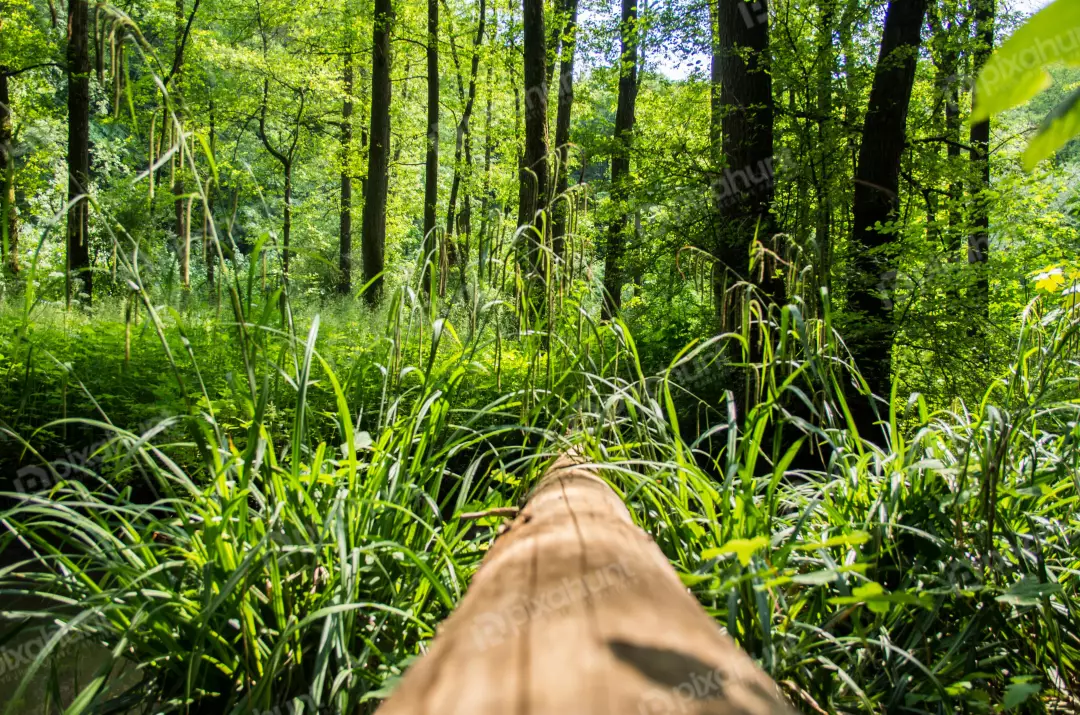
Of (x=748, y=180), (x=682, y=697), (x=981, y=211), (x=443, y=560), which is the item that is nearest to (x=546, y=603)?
(x=682, y=697)

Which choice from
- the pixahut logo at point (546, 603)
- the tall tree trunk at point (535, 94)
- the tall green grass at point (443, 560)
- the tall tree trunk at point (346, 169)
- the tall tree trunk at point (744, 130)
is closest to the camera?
the pixahut logo at point (546, 603)

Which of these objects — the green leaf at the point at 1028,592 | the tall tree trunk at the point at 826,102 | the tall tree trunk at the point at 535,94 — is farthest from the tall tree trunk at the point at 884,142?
the green leaf at the point at 1028,592

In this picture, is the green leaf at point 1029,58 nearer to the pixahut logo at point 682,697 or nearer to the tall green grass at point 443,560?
the pixahut logo at point 682,697

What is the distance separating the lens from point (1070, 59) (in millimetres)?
476

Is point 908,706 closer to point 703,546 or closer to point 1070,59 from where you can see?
point 703,546

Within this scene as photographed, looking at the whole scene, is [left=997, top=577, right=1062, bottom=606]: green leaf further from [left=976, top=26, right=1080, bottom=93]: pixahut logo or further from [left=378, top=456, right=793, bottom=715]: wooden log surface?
[left=976, top=26, right=1080, bottom=93]: pixahut logo

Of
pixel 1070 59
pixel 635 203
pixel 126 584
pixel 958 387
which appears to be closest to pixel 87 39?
pixel 635 203

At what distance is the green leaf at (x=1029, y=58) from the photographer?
1.48 ft

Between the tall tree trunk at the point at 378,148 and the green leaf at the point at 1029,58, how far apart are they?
11.9 m

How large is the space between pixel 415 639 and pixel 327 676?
233 millimetres

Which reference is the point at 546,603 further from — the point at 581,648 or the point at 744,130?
the point at 744,130

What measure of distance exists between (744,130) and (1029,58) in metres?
6.30

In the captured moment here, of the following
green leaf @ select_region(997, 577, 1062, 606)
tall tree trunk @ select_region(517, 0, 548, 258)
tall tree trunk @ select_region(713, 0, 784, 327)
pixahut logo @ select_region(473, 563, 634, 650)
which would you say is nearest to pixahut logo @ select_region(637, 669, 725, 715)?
pixahut logo @ select_region(473, 563, 634, 650)

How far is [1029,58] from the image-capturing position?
19.8 inches
